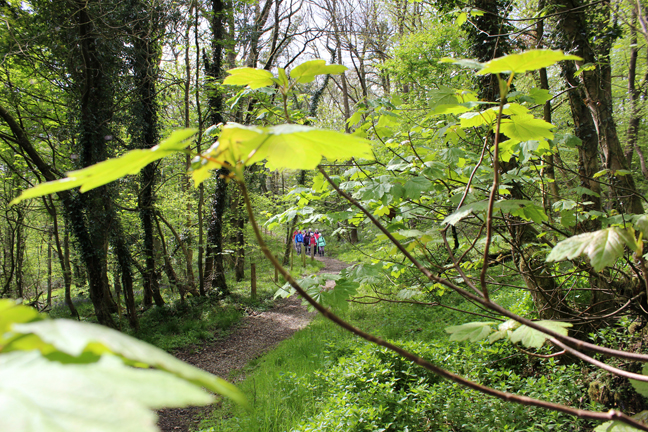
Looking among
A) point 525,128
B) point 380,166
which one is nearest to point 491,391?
point 525,128

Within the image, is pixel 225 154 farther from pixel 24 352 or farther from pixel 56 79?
pixel 56 79

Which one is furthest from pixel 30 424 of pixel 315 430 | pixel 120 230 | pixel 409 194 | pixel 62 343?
pixel 120 230

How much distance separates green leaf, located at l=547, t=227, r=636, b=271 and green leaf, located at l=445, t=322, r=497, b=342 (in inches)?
14.9

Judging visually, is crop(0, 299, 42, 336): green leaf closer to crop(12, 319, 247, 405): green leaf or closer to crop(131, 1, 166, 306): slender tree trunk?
crop(12, 319, 247, 405): green leaf

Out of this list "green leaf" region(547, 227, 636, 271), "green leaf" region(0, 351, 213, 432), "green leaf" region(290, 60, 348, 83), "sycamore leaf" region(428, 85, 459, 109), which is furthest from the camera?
"sycamore leaf" region(428, 85, 459, 109)

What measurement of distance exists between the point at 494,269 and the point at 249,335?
17.4ft

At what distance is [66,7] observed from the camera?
A: 5.70m


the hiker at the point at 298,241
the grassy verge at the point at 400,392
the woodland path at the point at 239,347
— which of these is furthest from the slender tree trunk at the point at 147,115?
the hiker at the point at 298,241

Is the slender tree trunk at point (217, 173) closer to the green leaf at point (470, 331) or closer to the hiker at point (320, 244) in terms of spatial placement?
the green leaf at point (470, 331)

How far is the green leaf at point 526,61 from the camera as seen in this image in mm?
703

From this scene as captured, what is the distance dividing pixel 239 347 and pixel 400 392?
13.7 feet

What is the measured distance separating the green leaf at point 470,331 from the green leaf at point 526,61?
29.6 inches

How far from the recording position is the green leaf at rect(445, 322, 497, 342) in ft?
3.33

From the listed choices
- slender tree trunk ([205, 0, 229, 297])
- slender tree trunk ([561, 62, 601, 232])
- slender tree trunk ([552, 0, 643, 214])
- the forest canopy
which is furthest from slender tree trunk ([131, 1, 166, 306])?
slender tree trunk ([561, 62, 601, 232])
